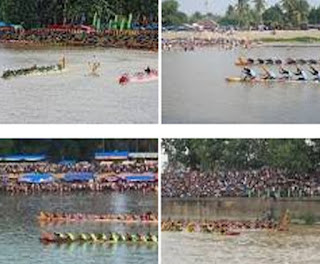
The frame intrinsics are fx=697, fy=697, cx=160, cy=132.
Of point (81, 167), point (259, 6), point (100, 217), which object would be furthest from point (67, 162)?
point (259, 6)

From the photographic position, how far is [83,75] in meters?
1.63

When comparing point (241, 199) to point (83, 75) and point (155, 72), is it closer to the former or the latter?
point (155, 72)

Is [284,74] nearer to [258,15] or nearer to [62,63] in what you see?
[258,15]

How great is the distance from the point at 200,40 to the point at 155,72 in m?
0.14

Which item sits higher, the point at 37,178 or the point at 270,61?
the point at 270,61

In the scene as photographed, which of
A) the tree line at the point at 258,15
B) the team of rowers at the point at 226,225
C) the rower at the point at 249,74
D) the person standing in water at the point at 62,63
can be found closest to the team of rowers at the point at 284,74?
the rower at the point at 249,74

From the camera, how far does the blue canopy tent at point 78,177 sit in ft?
5.38

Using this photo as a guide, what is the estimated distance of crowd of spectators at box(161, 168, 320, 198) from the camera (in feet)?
5.37

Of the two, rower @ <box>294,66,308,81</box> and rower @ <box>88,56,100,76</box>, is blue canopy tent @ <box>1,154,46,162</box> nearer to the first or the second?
rower @ <box>88,56,100,76</box>

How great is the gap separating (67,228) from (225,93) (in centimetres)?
49

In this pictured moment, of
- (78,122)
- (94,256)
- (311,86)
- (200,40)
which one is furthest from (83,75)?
(311,86)

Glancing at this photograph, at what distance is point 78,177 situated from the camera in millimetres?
1641

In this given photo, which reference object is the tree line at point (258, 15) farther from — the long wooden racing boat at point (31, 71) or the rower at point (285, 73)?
the long wooden racing boat at point (31, 71)

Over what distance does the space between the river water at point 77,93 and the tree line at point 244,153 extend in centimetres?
10
